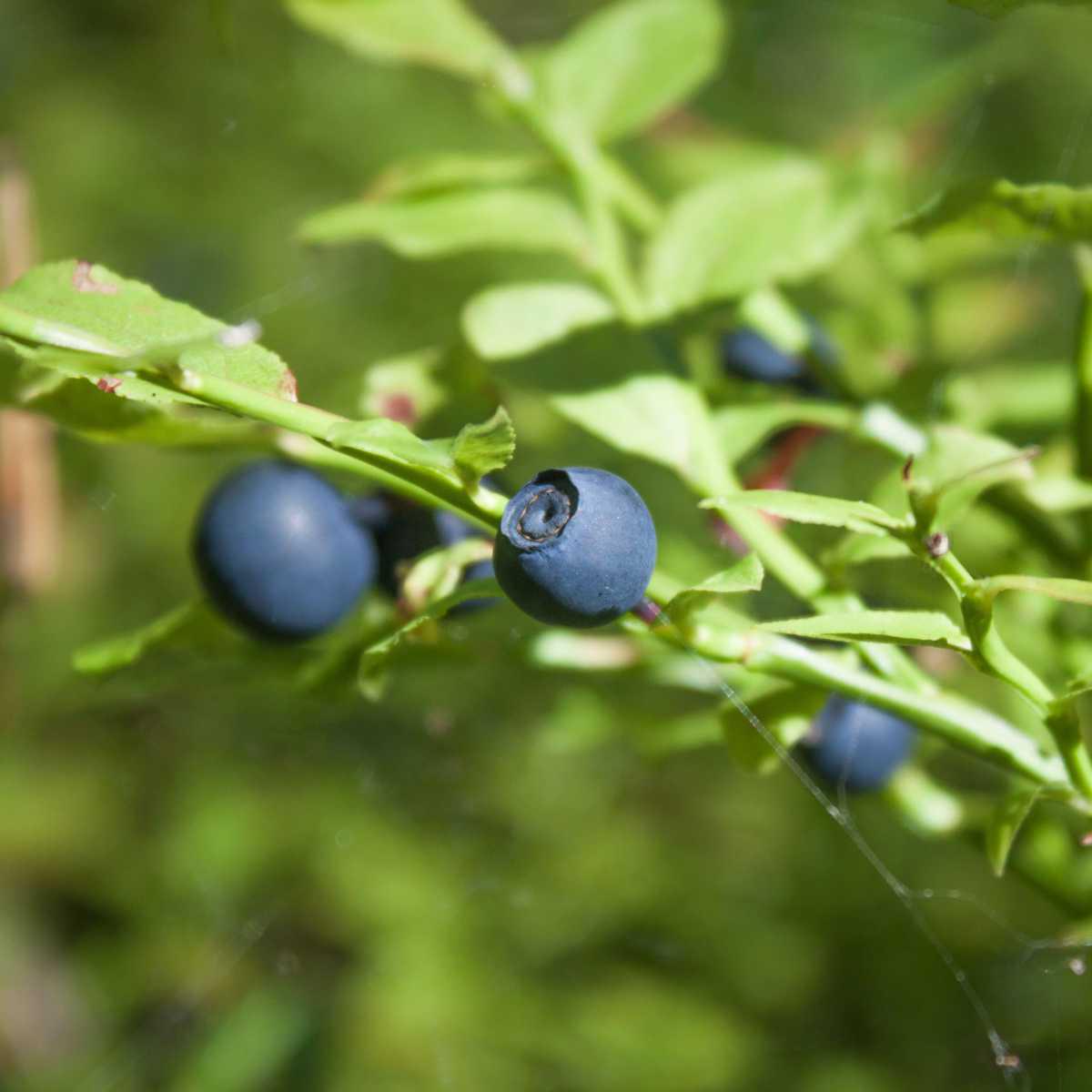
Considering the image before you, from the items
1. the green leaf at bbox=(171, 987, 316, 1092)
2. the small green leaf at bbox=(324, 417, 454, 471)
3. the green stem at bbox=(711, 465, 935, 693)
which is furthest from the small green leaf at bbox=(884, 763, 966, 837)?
the green leaf at bbox=(171, 987, 316, 1092)

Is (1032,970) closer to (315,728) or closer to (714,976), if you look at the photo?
(714,976)

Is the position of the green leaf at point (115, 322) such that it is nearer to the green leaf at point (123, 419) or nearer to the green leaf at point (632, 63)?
the green leaf at point (123, 419)

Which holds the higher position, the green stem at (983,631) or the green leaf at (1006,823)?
the green stem at (983,631)

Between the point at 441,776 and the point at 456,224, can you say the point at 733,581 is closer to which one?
the point at 456,224

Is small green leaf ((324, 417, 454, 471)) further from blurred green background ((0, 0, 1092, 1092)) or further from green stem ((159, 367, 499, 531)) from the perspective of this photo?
blurred green background ((0, 0, 1092, 1092))

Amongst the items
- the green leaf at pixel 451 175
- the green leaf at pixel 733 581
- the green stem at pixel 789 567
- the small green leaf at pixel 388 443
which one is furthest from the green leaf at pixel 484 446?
the green leaf at pixel 451 175

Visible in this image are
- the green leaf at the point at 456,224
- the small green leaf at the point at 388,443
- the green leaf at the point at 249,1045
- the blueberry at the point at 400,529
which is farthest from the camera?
the green leaf at the point at 249,1045

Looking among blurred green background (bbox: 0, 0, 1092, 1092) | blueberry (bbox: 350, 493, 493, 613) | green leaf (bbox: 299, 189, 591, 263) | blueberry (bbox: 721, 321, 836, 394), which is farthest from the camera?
blurred green background (bbox: 0, 0, 1092, 1092)

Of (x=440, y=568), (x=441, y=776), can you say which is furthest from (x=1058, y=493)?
(x=441, y=776)
